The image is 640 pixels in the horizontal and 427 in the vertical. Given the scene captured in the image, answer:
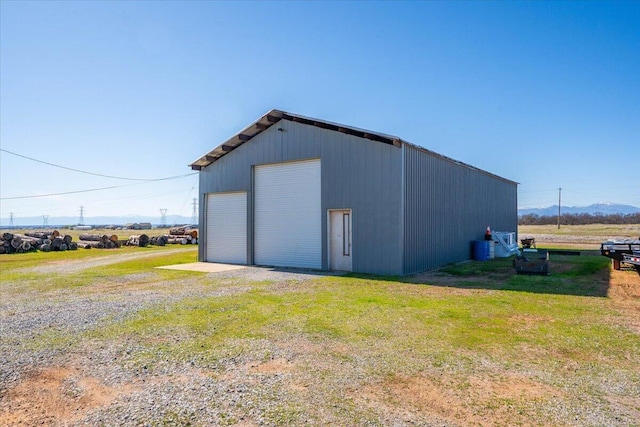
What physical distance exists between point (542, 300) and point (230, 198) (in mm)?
12963

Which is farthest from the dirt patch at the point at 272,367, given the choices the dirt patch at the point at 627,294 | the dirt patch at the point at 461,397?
the dirt patch at the point at 627,294

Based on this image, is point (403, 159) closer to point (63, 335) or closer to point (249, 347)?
point (249, 347)

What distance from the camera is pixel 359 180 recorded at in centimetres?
1356

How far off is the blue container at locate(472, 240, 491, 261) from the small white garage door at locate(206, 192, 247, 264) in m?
10.6

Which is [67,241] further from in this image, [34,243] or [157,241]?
[157,241]

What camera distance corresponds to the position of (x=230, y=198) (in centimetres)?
1759

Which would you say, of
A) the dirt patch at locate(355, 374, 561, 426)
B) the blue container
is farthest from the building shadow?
the dirt patch at locate(355, 374, 561, 426)

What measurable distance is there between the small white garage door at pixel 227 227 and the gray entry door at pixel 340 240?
14.6 ft

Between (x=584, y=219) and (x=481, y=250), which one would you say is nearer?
Result: (x=481, y=250)

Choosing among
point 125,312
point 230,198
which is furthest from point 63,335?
point 230,198

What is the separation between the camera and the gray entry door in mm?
14016

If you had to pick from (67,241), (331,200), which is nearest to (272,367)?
(331,200)

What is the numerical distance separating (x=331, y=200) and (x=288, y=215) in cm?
224

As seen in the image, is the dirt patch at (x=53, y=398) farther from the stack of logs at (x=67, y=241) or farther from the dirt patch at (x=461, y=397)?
the stack of logs at (x=67, y=241)
